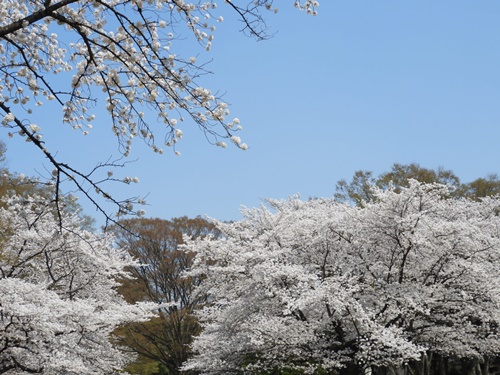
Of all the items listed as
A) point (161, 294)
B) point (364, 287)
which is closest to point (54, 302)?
point (364, 287)

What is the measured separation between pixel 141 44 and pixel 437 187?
874 cm

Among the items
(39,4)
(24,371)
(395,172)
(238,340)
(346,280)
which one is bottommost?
(24,371)

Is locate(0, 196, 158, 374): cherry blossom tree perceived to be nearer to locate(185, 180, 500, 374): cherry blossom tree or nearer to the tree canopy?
locate(185, 180, 500, 374): cherry blossom tree

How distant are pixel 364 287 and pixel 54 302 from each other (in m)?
6.39

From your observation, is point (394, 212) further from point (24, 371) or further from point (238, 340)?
point (24, 371)

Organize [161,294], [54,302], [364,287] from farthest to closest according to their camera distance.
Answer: [161,294]
[364,287]
[54,302]

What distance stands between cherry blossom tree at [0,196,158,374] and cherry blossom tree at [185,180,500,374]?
2702mm

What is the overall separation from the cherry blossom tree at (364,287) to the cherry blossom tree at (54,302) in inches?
106

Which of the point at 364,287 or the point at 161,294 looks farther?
the point at 161,294

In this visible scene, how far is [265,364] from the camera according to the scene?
12.2 m

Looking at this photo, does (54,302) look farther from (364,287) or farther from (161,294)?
(161,294)

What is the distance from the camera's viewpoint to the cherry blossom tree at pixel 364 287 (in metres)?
10.8

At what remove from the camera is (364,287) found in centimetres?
1157

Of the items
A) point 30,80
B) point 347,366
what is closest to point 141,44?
point 30,80
